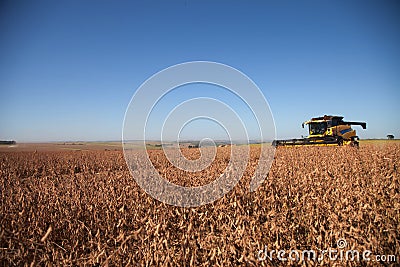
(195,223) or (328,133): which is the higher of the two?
(328,133)

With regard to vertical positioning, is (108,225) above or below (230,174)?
below

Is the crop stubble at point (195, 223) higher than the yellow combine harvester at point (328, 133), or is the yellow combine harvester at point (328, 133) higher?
the yellow combine harvester at point (328, 133)

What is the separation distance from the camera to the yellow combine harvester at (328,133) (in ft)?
59.4

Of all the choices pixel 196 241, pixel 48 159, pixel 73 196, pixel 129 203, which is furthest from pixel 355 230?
pixel 48 159

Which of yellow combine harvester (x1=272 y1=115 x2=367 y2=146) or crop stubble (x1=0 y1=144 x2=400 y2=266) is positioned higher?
yellow combine harvester (x1=272 y1=115 x2=367 y2=146)

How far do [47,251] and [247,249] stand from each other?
2.34m

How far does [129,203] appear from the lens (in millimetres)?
5027

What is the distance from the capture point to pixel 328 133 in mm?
20078

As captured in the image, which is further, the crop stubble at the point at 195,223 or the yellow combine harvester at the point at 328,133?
the yellow combine harvester at the point at 328,133

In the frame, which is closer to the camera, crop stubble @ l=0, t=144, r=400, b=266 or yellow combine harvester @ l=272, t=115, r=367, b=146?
crop stubble @ l=0, t=144, r=400, b=266

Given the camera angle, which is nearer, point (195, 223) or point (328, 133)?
point (195, 223)

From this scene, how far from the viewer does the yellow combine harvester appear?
1809cm

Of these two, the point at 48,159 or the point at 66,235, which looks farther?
the point at 48,159

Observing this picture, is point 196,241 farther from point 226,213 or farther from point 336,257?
point 336,257
